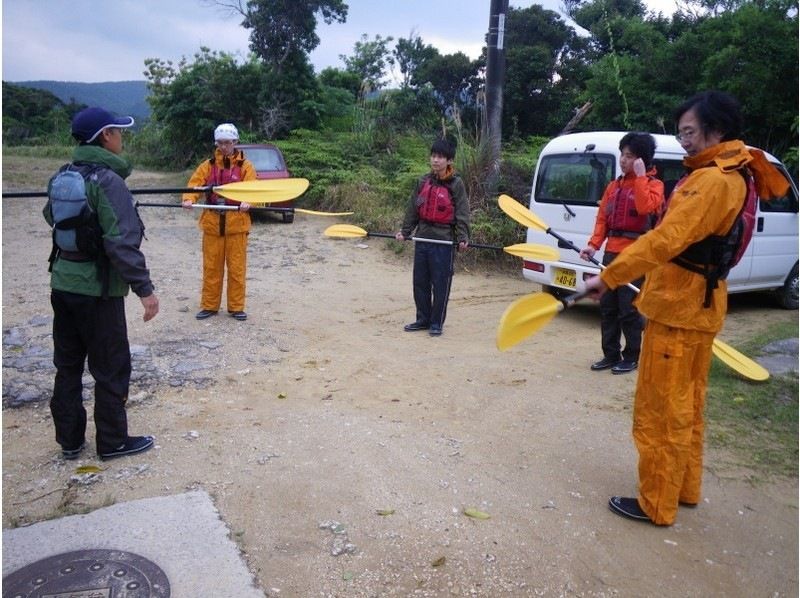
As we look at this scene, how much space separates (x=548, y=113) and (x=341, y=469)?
15430mm

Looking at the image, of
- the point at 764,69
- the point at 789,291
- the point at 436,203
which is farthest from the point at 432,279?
the point at 764,69

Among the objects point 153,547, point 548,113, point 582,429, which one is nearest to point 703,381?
point 582,429

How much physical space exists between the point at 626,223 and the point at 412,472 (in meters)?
2.80

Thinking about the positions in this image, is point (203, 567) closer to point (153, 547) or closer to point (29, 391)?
point (153, 547)

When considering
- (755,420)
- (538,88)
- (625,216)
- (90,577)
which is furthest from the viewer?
(538,88)

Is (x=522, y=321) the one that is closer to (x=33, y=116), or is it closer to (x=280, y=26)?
(x=280, y=26)

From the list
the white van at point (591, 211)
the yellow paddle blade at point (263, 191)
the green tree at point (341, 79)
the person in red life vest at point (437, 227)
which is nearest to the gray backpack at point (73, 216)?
the yellow paddle blade at point (263, 191)

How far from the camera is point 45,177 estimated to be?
18.6 meters

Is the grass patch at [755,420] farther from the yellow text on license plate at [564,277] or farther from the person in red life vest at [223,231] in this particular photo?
the person in red life vest at [223,231]

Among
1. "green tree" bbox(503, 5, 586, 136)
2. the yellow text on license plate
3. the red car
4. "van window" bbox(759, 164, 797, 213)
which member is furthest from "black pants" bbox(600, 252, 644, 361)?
"green tree" bbox(503, 5, 586, 136)

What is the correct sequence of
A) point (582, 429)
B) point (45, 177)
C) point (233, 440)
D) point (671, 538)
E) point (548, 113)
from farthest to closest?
point (45, 177) < point (548, 113) < point (582, 429) < point (233, 440) < point (671, 538)

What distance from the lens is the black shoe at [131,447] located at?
3500 millimetres

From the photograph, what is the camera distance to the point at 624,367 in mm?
5270

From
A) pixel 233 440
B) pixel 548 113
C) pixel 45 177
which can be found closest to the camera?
pixel 233 440
